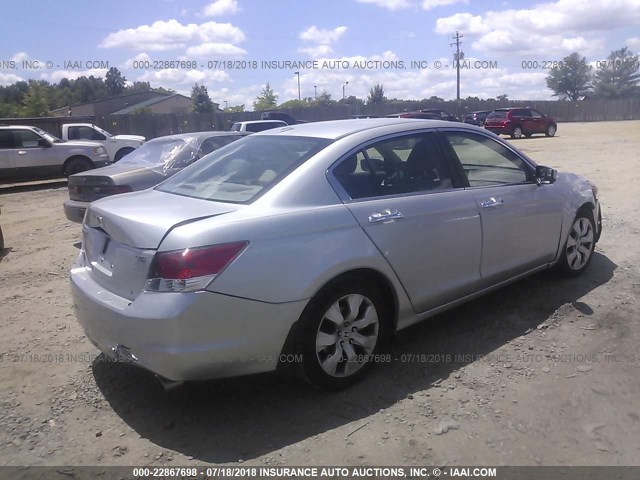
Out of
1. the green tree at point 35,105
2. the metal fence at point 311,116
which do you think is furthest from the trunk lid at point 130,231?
the green tree at point 35,105

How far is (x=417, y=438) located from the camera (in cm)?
311

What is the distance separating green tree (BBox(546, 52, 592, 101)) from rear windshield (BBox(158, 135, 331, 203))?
3387 inches

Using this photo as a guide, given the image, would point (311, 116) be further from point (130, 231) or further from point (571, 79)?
point (571, 79)

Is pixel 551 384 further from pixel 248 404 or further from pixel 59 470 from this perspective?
pixel 59 470

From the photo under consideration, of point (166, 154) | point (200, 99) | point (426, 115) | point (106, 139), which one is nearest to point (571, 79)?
point (200, 99)

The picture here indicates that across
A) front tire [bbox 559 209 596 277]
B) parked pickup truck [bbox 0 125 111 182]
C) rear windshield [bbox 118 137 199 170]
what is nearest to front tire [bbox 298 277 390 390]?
front tire [bbox 559 209 596 277]

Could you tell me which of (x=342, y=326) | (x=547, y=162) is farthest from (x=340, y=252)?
(x=547, y=162)

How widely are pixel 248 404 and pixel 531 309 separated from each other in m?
2.62

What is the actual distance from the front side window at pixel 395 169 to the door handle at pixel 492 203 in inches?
12.4

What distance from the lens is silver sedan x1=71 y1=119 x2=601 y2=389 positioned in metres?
3.03

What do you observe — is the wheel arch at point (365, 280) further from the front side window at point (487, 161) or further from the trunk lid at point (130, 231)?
the front side window at point (487, 161)

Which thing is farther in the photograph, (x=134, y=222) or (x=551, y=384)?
(x=551, y=384)

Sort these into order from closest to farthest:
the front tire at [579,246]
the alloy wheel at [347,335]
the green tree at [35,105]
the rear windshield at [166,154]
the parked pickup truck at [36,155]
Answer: the alloy wheel at [347,335]
the front tire at [579,246]
the rear windshield at [166,154]
the parked pickup truck at [36,155]
the green tree at [35,105]

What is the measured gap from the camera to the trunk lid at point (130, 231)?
3.12 meters
